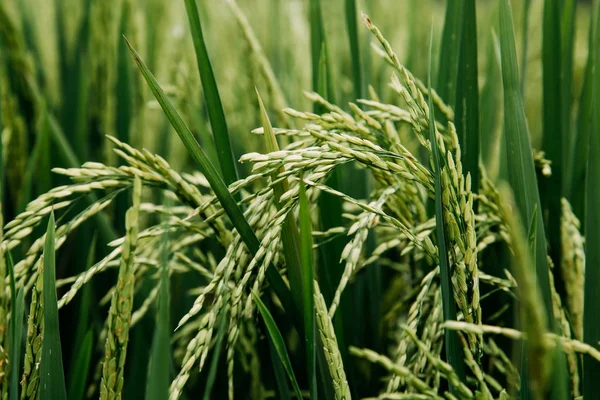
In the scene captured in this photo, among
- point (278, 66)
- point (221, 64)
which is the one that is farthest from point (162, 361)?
point (221, 64)

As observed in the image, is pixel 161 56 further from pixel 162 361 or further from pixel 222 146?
pixel 162 361

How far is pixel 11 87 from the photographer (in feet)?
3.84

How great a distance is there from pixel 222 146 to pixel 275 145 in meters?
0.07

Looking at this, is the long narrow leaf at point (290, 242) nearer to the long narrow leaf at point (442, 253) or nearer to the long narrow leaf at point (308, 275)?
the long narrow leaf at point (308, 275)

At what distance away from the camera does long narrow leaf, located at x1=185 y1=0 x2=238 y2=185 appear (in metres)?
0.64

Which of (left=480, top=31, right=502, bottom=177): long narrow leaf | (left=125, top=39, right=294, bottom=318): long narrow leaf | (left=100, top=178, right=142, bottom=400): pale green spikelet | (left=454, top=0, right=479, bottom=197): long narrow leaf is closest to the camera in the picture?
(left=100, top=178, right=142, bottom=400): pale green spikelet

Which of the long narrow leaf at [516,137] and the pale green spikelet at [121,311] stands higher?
the long narrow leaf at [516,137]

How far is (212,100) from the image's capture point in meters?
0.65

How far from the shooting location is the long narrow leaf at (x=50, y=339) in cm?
54

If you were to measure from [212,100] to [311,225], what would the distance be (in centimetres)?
19

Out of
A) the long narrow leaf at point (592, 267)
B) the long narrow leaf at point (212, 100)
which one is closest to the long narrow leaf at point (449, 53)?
the long narrow leaf at point (592, 267)

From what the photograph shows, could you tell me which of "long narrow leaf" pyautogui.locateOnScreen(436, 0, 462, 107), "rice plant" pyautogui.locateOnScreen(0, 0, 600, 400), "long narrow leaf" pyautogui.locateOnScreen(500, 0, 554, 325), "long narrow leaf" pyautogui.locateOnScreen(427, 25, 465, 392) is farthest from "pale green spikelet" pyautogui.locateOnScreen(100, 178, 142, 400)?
"long narrow leaf" pyautogui.locateOnScreen(436, 0, 462, 107)

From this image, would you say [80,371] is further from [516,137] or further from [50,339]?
[516,137]

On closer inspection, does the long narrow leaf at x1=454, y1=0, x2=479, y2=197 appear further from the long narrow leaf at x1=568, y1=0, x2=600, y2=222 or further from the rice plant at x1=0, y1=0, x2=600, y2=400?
the long narrow leaf at x1=568, y1=0, x2=600, y2=222
